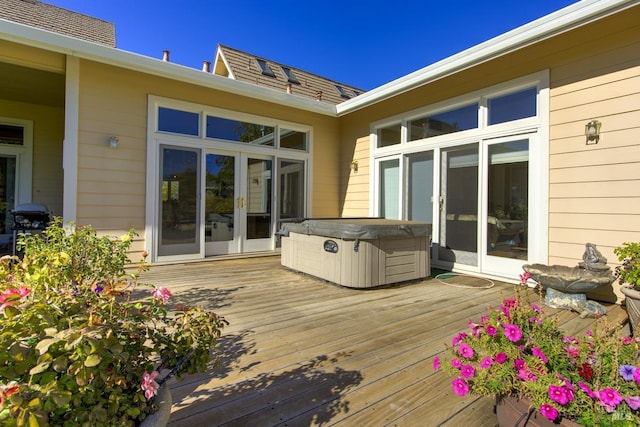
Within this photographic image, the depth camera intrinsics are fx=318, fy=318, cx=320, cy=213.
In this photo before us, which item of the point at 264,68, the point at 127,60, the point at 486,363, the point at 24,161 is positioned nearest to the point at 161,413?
the point at 486,363

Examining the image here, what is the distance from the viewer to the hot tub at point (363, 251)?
3783 millimetres

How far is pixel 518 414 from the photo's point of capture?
1.19 meters

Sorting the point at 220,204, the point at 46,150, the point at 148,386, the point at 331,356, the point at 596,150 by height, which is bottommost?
the point at 331,356

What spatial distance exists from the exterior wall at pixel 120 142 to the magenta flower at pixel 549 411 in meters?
5.26

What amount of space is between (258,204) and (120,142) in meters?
2.44

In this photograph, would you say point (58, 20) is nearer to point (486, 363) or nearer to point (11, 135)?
point (11, 135)

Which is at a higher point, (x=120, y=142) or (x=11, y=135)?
(x=11, y=135)

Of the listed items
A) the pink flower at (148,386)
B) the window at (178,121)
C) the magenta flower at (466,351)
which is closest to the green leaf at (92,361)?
the pink flower at (148,386)

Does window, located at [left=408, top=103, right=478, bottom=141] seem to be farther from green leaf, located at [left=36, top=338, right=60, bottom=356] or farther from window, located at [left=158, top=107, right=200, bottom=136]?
green leaf, located at [left=36, top=338, right=60, bottom=356]

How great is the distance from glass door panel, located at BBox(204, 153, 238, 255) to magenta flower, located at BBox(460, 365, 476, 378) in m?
4.98

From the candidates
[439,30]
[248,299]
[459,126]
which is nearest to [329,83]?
[439,30]

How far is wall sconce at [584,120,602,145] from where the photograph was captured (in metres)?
3.54

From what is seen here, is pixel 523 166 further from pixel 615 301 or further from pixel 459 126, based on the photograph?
pixel 615 301

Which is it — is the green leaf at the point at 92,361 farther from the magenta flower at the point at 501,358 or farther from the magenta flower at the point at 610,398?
the magenta flower at the point at 610,398
